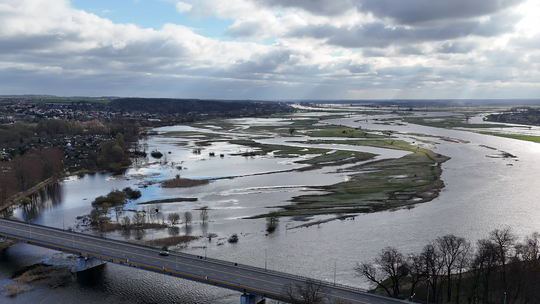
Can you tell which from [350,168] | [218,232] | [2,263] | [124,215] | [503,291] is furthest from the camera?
[350,168]

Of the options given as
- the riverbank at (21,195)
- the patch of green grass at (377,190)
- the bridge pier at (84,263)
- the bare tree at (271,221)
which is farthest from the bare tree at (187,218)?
the riverbank at (21,195)

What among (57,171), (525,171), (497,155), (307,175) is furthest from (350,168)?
(57,171)

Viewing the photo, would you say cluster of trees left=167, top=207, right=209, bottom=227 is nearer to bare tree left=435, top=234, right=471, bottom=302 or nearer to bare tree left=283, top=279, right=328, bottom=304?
bare tree left=283, top=279, right=328, bottom=304

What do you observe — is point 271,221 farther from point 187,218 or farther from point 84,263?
point 84,263

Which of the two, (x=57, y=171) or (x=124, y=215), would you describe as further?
(x=57, y=171)

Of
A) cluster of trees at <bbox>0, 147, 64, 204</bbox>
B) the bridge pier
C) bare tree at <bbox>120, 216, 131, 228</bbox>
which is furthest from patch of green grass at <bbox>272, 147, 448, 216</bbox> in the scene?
cluster of trees at <bbox>0, 147, 64, 204</bbox>

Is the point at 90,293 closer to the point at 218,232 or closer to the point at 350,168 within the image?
the point at 218,232
